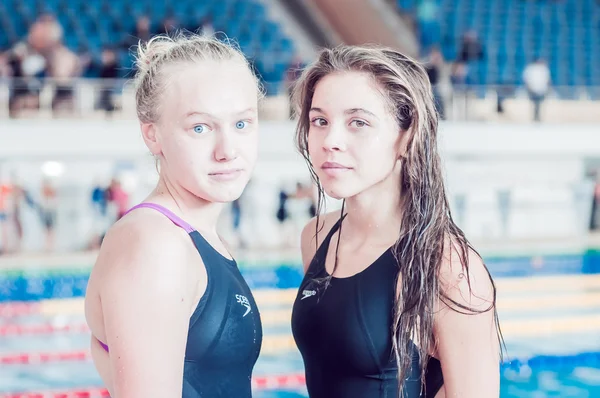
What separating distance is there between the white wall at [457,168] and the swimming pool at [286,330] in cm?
129

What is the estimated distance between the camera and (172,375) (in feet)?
4.66

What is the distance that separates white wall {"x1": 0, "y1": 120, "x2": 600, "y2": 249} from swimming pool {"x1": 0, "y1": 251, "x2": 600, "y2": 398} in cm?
129

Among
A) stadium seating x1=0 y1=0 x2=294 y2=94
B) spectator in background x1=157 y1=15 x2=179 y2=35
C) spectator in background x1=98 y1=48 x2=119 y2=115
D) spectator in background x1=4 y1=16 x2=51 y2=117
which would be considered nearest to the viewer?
spectator in background x1=4 y1=16 x2=51 y2=117

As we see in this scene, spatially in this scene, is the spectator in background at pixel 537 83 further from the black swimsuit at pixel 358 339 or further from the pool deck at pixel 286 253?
the black swimsuit at pixel 358 339

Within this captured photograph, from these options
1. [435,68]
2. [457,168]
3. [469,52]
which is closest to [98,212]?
[435,68]

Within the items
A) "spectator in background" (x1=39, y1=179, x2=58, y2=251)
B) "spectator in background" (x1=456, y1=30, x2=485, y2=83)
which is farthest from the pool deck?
"spectator in background" (x1=456, y1=30, x2=485, y2=83)

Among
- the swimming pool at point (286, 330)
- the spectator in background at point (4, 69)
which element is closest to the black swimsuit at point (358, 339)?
the swimming pool at point (286, 330)

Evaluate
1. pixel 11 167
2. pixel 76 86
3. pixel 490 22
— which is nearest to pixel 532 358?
pixel 76 86

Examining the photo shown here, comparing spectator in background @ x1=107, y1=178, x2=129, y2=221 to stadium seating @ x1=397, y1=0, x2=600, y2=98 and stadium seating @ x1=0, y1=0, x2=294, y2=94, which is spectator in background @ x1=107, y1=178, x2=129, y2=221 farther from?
stadium seating @ x1=397, y1=0, x2=600, y2=98

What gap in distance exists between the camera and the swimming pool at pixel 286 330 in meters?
5.02

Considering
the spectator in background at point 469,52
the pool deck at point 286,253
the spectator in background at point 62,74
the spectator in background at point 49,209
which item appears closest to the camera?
the spectator in background at point 62,74

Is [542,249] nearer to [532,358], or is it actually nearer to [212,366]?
[532,358]

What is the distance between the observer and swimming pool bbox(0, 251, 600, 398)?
16.5ft

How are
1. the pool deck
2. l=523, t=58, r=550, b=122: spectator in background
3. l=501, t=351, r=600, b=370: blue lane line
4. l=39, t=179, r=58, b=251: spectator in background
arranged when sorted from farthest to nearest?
1. l=523, t=58, r=550, b=122: spectator in background
2. l=39, t=179, r=58, b=251: spectator in background
3. the pool deck
4. l=501, t=351, r=600, b=370: blue lane line
